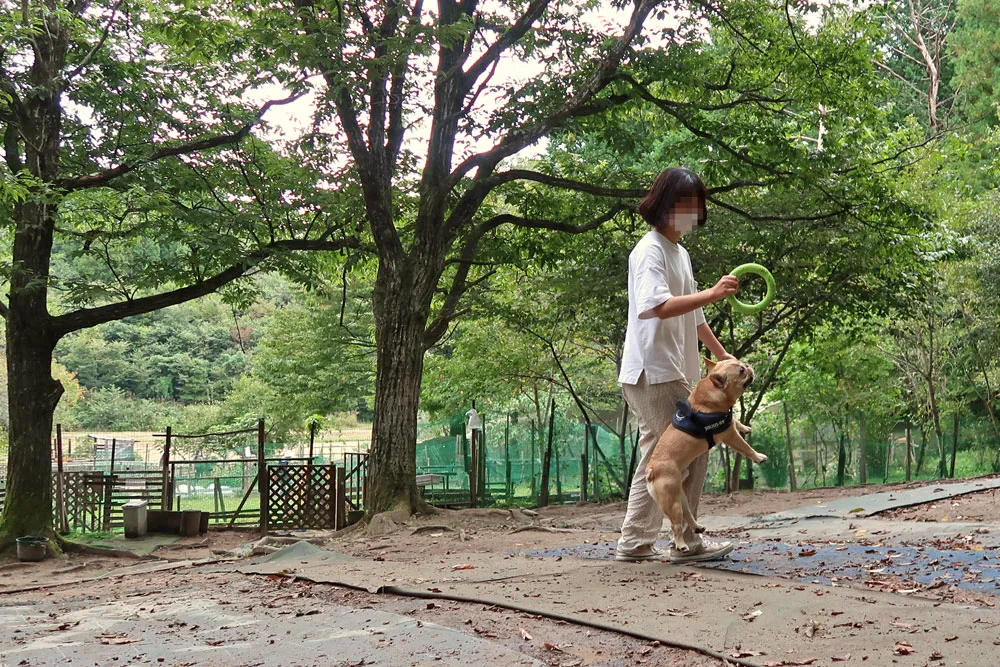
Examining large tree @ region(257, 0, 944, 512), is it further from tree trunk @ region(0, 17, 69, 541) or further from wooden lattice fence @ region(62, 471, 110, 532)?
wooden lattice fence @ region(62, 471, 110, 532)

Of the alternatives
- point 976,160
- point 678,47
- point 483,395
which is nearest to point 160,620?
point 678,47

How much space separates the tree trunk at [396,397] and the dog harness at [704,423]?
224 inches

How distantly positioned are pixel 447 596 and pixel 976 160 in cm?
2435

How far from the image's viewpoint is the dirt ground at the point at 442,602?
327 centimetres

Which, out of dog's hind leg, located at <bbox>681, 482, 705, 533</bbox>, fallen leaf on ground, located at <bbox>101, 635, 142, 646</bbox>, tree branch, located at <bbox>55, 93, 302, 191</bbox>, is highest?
tree branch, located at <bbox>55, 93, 302, 191</bbox>

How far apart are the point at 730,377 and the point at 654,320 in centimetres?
48

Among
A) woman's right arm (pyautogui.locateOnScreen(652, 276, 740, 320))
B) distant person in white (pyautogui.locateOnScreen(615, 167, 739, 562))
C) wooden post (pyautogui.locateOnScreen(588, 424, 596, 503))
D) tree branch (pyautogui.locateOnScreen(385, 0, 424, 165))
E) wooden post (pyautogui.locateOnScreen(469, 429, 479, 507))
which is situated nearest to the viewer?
woman's right arm (pyautogui.locateOnScreen(652, 276, 740, 320))

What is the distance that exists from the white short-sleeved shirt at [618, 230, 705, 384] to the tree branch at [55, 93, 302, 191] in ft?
21.7

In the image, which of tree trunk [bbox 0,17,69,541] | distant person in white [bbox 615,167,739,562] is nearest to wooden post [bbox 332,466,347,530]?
tree trunk [bbox 0,17,69,541]

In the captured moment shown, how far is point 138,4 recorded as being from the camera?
11.6 meters

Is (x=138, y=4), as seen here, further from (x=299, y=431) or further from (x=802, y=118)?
(x=299, y=431)

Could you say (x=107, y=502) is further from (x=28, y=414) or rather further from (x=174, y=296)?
(x=174, y=296)

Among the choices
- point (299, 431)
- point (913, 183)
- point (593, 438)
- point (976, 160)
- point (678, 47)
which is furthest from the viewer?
point (299, 431)

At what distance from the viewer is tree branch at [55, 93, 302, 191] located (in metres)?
10.6
